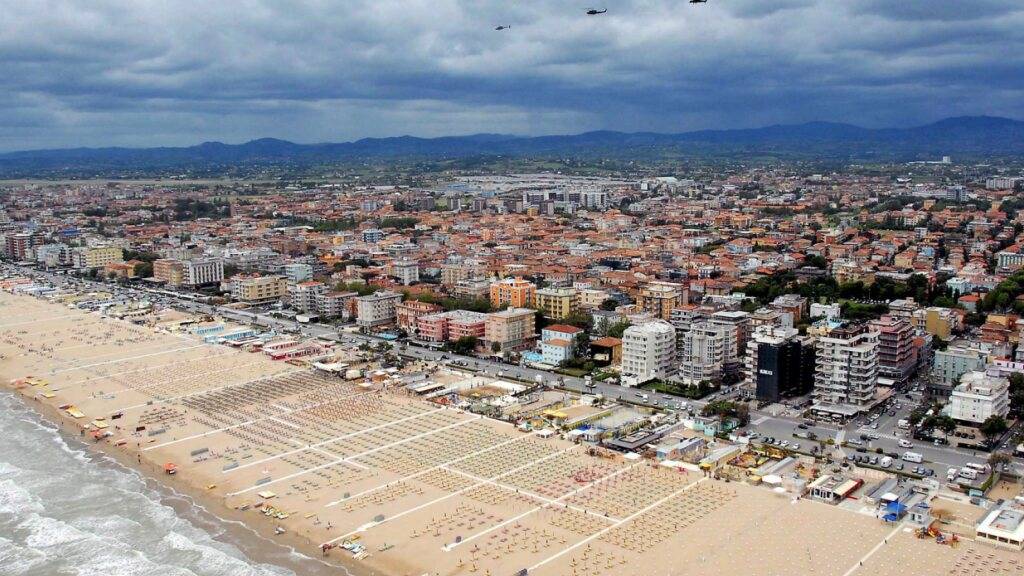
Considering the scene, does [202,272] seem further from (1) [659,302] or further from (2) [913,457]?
(2) [913,457]

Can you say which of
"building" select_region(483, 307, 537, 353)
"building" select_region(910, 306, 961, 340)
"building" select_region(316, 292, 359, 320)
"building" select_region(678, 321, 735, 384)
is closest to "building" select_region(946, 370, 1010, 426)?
"building" select_region(678, 321, 735, 384)

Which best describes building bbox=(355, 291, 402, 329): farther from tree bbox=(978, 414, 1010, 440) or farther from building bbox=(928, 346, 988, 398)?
tree bbox=(978, 414, 1010, 440)

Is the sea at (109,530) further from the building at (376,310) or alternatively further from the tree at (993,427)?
the building at (376,310)

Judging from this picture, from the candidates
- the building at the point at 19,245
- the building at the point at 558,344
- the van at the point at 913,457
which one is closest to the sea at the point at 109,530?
the van at the point at 913,457

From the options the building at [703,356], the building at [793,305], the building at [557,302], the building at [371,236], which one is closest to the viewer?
the building at [703,356]

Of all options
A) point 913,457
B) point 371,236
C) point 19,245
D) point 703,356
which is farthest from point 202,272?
point 913,457

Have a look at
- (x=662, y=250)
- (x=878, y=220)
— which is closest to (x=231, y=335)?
(x=662, y=250)
